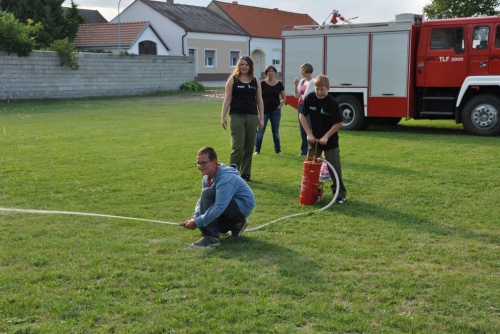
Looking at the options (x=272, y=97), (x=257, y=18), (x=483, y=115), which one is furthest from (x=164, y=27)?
(x=272, y=97)

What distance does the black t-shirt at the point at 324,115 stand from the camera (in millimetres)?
7508

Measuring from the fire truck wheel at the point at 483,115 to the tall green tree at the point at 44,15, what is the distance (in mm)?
Answer: 29213

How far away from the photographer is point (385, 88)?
1541 centimetres

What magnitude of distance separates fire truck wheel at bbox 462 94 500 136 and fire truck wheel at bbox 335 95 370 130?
2.77 meters

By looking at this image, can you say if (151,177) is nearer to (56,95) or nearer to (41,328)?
(41,328)

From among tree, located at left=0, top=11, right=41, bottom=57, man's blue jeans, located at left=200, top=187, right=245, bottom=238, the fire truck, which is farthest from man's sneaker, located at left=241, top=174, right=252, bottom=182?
tree, located at left=0, top=11, right=41, bottom=57

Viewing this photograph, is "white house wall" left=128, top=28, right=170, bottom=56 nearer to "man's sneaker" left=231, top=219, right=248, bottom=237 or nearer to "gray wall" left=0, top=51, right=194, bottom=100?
"gray wall" left=0, top=51, right=194, bottom=100

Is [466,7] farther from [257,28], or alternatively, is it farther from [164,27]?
[164,27]

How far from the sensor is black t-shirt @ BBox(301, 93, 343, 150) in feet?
24.6


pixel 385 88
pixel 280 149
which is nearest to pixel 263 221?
pixel 280 149

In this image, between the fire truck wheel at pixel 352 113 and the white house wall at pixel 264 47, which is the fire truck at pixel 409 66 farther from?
the white house wall at pixel 264 47

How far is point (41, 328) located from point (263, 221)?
325 centimetres

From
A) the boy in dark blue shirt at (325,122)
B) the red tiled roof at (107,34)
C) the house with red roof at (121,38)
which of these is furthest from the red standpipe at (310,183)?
the red tiled roof at (107,34)

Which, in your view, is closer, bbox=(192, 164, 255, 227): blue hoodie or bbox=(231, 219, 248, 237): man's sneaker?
bbox=(192, 164, 255, 227): blue hoodie
